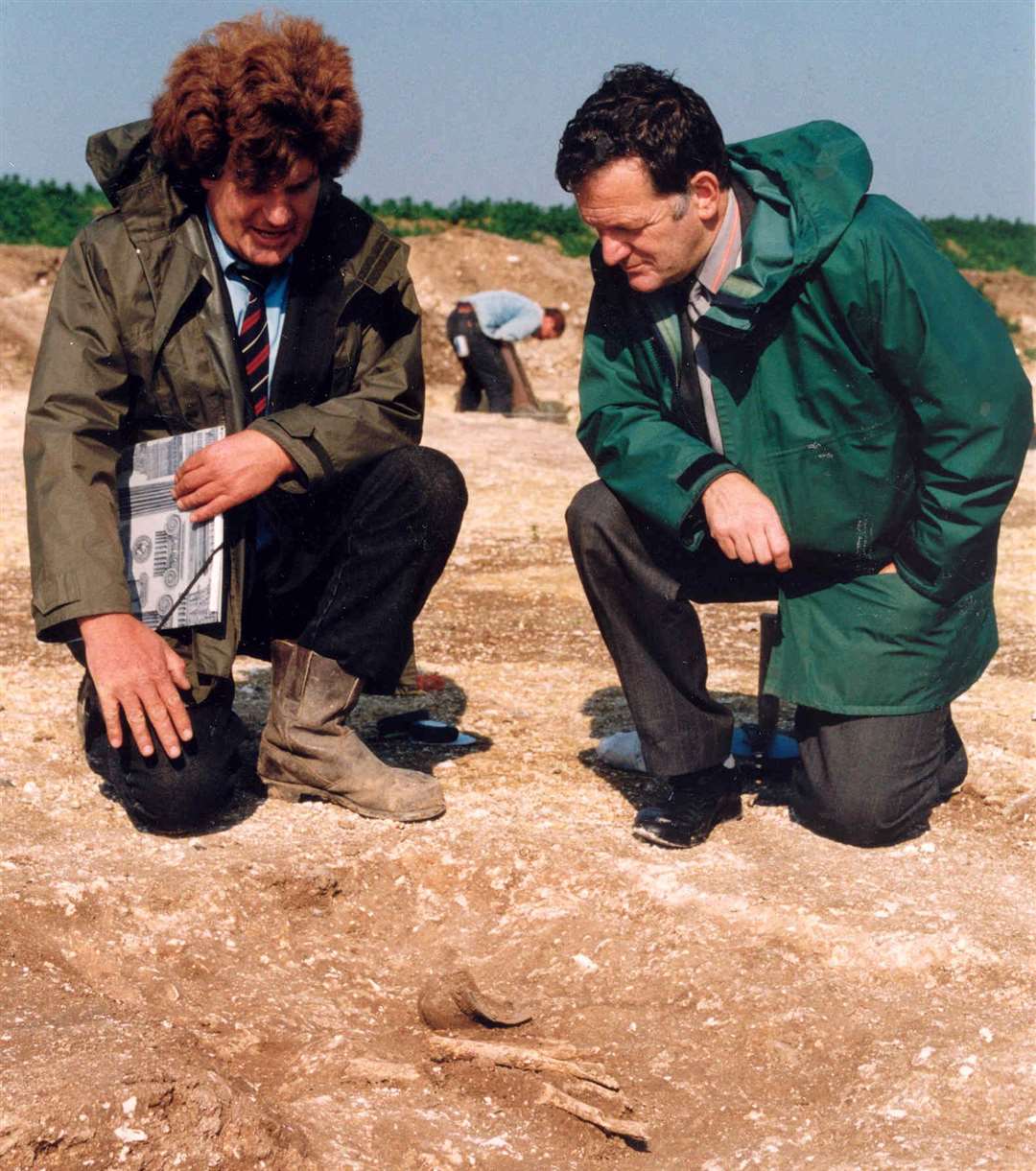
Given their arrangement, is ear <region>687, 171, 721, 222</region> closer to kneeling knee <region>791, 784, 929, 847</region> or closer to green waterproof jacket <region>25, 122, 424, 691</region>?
green waterproof jacket <region>25, 122, 424, 691</region>

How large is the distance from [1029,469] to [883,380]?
6387mm

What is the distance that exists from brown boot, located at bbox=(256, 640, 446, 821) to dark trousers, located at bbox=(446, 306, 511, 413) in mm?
9224

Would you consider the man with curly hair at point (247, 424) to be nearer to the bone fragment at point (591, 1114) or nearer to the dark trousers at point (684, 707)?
the dark trousers at point (684, 707)

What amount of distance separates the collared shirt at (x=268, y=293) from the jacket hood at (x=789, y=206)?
39.6 inches

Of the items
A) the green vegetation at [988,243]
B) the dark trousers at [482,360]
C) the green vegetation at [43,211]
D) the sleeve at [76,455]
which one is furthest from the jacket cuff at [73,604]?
the green vegetation at [988,243]

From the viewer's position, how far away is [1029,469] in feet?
29.7

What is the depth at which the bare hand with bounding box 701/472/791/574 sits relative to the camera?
3109 mm

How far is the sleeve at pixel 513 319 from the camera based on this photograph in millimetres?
12328

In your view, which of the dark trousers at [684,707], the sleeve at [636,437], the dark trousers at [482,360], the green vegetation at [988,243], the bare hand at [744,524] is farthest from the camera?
the green vegetation at [988,243]

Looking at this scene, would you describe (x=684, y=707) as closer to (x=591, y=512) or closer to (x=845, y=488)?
(x=591, y=512)

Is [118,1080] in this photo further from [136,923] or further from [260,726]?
[260,726]

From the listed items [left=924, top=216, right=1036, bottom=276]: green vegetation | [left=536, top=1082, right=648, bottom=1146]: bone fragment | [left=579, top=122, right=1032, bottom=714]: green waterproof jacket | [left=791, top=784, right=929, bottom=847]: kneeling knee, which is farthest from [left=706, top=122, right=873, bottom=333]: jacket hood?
[left=924, top=216, right=1036, bottom=276]: green vegetation

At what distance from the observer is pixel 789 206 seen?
122 inches

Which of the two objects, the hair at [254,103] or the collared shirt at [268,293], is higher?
the hair at [254,103]
